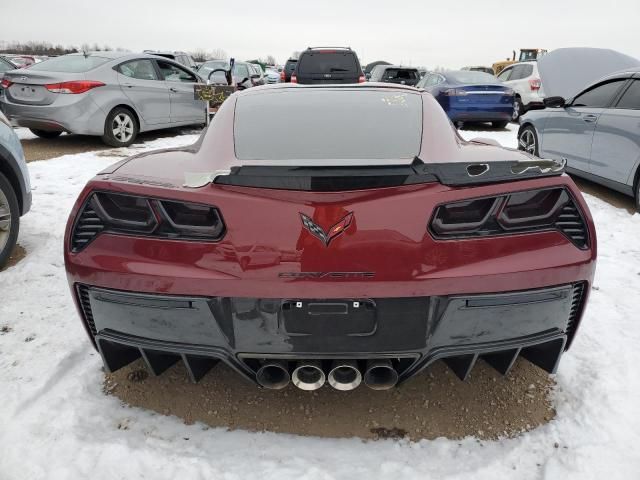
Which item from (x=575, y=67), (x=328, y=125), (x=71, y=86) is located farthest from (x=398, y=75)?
(x=328, y=125)

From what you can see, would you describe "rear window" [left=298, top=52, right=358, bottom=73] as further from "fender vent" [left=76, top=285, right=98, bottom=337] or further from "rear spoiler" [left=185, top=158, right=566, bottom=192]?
"fender vent" [left=76, top=285, right=98, bottom=337]

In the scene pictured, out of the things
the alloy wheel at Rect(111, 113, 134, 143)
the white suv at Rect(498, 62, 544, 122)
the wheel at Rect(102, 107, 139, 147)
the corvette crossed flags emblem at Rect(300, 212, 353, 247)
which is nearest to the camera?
the corvette crossed flags emblem at Rect(300, 212, 353, 247)

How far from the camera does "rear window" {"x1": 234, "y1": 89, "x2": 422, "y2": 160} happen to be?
82.4 inches

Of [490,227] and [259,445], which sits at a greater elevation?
[490,227]

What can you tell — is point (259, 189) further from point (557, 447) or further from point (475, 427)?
point (557, 447)

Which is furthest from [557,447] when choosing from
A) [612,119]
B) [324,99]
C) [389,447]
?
[612,119]

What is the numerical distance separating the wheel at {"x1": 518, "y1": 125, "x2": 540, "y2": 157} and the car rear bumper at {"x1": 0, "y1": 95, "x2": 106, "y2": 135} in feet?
22.5

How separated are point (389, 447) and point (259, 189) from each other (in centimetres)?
116

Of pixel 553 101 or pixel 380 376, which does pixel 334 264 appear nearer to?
pixel 380 376

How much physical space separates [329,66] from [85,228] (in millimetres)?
10666

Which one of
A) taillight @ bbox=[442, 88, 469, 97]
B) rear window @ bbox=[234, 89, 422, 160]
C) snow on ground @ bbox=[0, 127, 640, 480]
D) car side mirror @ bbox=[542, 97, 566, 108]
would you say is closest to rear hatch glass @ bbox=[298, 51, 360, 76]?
taillight @ bbox=[442, 88, 469, 97]

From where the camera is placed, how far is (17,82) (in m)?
7.86

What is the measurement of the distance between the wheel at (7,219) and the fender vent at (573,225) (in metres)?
3.59

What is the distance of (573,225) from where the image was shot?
1910 mm
